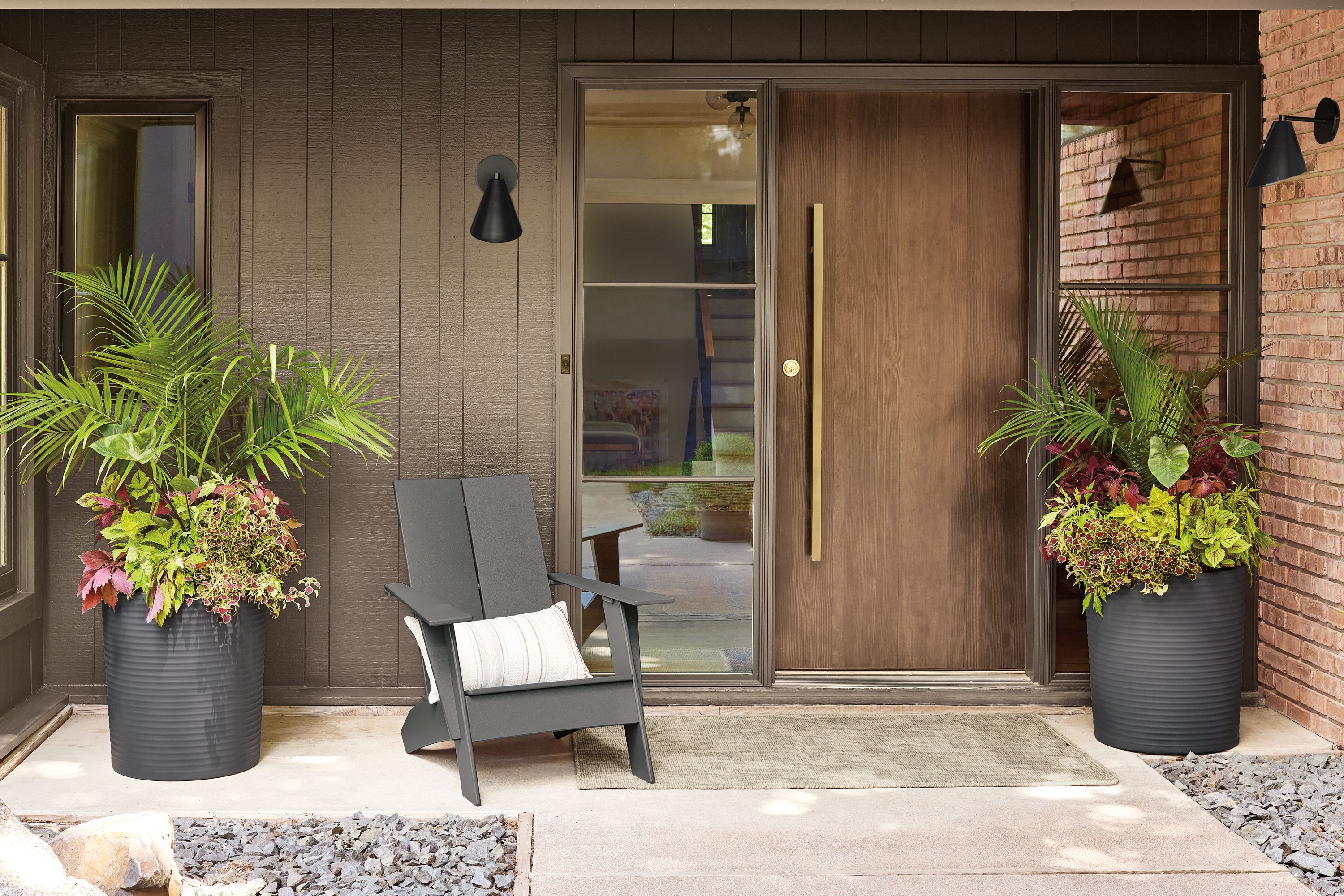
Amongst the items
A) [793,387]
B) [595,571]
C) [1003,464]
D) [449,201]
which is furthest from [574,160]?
[1003,464]

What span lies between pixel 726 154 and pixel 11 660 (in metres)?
3.08

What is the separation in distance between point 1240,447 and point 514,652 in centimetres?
241

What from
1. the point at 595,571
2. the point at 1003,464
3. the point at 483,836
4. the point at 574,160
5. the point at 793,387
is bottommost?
the point at 483,836

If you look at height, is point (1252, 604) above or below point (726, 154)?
below

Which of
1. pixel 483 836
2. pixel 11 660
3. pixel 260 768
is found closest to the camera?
pixel 483 836

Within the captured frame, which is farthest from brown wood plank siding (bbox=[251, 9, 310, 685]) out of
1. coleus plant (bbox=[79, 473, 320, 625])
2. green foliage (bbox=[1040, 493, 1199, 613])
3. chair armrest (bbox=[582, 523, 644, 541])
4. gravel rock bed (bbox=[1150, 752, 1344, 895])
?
gravel rock bed (bbox=[1150, 752, 1344, 895])

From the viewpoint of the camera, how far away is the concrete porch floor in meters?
2.84

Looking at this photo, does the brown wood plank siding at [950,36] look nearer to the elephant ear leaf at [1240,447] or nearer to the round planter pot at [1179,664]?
the elephant ear leaf at [1240,447]

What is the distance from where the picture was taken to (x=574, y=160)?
167 inches

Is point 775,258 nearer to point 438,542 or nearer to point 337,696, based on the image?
point 438,542

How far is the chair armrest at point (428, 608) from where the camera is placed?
3.28 meters

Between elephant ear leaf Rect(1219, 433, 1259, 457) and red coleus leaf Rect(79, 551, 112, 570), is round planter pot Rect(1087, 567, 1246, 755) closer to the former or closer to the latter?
elephant ear leaf Rect(1219, 433, 1259, 457)

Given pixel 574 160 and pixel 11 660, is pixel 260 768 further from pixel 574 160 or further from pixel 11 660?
pixel 574 160

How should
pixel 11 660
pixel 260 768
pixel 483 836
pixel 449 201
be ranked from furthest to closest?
pixel 449 201, pixel 11 660, pixel 260 768, pixel 483 836
